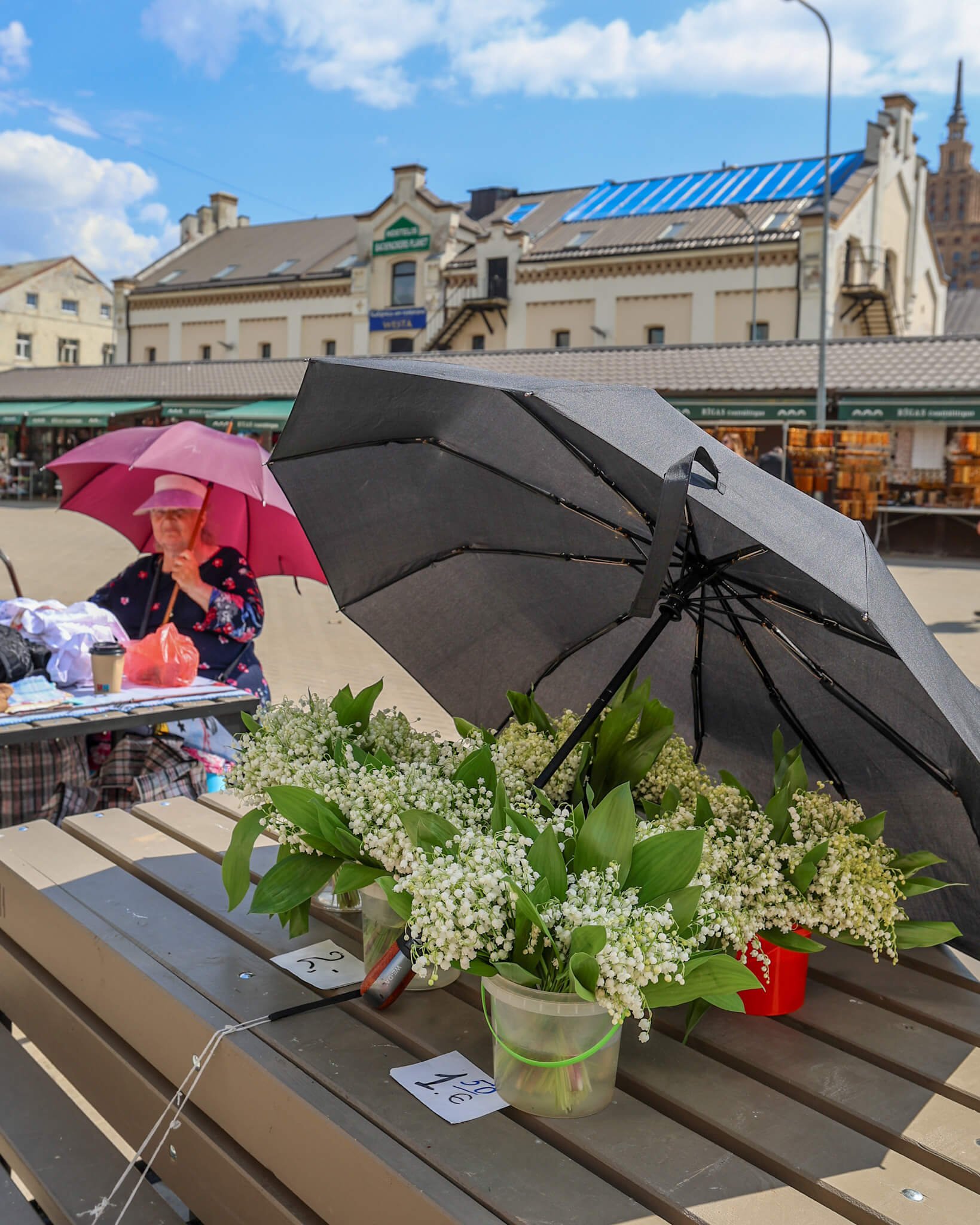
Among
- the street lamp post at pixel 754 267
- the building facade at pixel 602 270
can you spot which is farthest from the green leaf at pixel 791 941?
the street lamp post at pixel 754 267

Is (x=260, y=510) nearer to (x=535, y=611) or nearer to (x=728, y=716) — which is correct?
(x=535, y=611)

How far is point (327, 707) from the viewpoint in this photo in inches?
91.4

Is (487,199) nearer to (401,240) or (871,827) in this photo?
(401,240)

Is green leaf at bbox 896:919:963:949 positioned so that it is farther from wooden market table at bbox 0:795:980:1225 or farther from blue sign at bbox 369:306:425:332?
blue sign at bbox 369:306:425:332

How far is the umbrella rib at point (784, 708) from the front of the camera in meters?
2.32

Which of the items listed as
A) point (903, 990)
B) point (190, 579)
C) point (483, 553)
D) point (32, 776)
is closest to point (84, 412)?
point (190, 579)

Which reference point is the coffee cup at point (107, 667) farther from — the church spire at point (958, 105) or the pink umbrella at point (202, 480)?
the church spire at point (958, 105)

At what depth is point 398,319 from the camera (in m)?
39.8

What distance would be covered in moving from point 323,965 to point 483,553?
104 cm

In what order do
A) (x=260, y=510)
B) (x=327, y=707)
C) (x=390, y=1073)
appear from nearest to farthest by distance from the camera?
1. (x=390, y=1073)
2. (x=327, y=707)
3. (x=260, y=510)

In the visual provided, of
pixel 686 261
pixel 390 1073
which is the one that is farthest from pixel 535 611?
pixel 686 261

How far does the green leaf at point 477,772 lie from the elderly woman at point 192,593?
10.2ft

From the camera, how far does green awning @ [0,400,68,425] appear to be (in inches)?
1425

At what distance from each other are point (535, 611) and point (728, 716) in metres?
0.53
